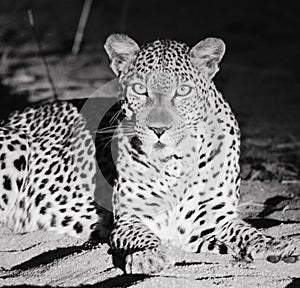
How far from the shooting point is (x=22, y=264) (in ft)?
17.9

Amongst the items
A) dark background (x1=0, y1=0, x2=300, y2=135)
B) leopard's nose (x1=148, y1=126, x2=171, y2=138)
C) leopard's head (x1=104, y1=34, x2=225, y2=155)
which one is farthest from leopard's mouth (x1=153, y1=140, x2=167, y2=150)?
dark background (x1=0, y1=0, x2=300, y2=135)

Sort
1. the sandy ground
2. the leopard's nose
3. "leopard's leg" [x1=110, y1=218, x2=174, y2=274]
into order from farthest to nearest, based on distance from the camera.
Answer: the leopard's nose → "leopard's leg" [x1=110, y1=218, x2=174, y2=274] → the sandy ground

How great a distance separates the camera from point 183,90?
5.26 m

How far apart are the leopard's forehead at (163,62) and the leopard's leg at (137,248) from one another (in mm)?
868

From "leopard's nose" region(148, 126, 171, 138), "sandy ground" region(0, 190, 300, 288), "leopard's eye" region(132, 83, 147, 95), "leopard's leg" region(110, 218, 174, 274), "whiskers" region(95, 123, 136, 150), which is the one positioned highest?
"leopard's eye" region(132, 83, 147, 95)

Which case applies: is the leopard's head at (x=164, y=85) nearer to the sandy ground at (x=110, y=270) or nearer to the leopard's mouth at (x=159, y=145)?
the leopard's mouth at (x=159, y=145)

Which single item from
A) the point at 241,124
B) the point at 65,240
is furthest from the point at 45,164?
the point at 241,124

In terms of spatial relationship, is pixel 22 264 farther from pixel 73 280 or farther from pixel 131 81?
pixel 131 81

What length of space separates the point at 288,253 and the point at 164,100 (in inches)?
42.7

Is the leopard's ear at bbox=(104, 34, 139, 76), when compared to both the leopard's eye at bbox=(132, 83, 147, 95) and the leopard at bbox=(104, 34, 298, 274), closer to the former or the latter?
the leopard at bbox=(104, 34, 298, 274)

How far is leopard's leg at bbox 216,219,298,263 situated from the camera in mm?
5211

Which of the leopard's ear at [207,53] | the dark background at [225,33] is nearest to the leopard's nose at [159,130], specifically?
the leopard's ear at [207,53]

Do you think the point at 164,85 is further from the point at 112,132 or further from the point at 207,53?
the point at 112,132

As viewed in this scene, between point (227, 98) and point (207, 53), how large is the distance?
461 cm
